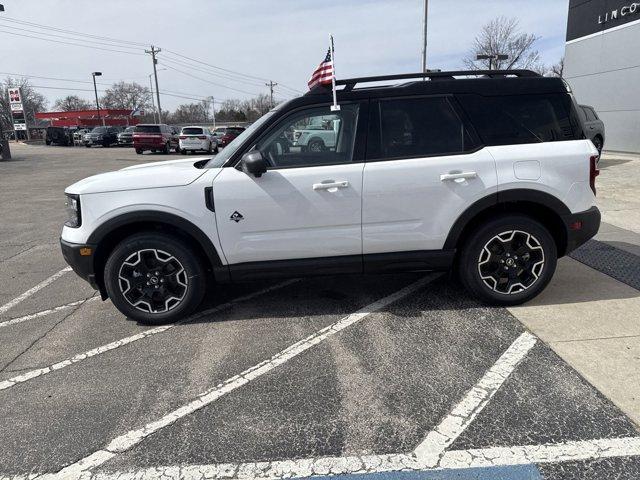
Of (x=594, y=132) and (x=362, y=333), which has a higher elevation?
(x=594, y=132)

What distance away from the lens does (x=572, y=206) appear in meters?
4.11

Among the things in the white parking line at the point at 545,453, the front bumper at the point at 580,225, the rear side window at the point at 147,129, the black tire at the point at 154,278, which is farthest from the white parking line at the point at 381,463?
the rear side window at the point at 147,129

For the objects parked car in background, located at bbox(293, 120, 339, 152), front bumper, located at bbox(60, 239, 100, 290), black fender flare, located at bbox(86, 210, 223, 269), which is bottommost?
front bumper, located at bbox(60, 239, 100, 290)

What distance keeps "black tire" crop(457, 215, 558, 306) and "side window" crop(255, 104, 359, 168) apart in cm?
133

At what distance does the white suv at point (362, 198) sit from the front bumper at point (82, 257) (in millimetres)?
14

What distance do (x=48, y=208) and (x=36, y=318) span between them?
22.6 feet

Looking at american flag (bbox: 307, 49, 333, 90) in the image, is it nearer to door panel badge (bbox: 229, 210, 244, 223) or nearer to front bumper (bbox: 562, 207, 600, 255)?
door panel badge (bbox: 229, 210, 244, 223)

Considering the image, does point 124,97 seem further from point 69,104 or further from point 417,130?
point 417,130

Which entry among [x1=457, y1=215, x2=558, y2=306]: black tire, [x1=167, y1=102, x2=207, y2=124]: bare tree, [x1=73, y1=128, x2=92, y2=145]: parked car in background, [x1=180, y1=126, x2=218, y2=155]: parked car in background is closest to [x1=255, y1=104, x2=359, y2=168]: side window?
[x1=457, y1=215, x2=558, y2=306]: black tire

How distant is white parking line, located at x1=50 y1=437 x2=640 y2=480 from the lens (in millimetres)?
2400

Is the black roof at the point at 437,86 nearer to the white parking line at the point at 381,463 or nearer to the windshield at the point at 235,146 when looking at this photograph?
the windshield at the point at 235,146

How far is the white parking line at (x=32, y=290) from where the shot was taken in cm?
482

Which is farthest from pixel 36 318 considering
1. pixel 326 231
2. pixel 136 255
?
pixel 326 231

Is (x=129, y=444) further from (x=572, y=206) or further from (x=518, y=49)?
(x=518, y=49)
